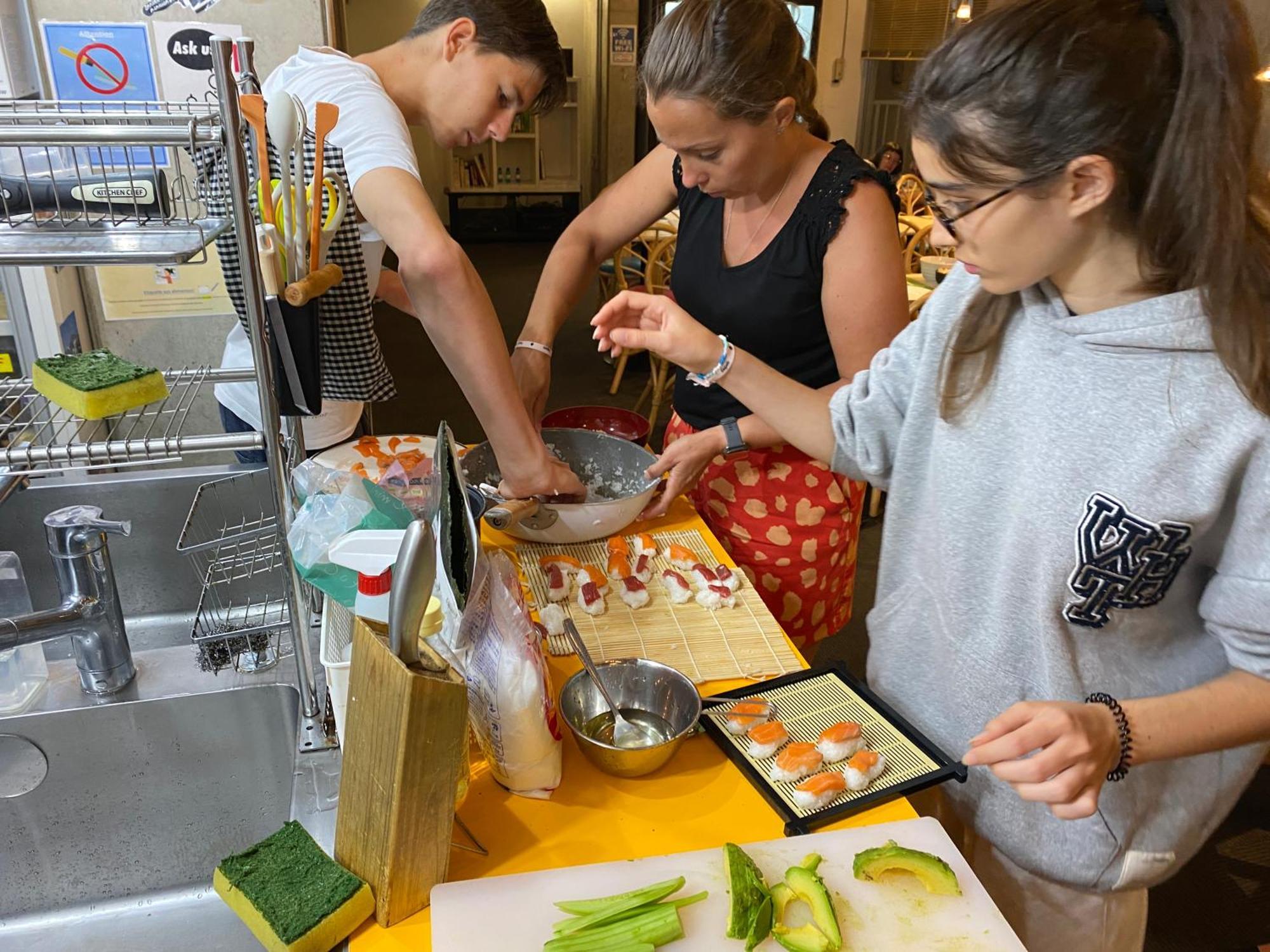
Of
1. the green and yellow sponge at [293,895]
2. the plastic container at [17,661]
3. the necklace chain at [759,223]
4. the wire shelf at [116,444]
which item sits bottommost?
the plastic container at [17,661]

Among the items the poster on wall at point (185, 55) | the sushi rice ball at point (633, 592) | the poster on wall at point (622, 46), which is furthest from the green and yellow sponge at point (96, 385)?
the poster on wall at point (622, 46)

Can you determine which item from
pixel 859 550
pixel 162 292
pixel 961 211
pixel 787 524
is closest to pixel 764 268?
pixel 787 524

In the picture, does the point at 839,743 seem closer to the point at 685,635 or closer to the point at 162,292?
the point at 685,635

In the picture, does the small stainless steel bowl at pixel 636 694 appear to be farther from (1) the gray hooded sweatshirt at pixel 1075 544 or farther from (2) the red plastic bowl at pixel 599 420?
(2) the red plastic bowl at pixel 599 420

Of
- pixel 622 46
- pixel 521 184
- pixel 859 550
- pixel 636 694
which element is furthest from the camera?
pixel 521 184

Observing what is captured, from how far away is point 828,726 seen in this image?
107 centimetres

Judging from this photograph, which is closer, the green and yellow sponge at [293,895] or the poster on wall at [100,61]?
the green and yellow sponge at [293,895]

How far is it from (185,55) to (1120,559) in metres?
2.33

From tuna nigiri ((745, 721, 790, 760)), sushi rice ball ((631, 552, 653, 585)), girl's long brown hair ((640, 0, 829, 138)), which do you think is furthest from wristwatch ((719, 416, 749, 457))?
tuna nigiri ((745, 721, 790, 760))

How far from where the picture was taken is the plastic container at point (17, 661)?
3.81 feet

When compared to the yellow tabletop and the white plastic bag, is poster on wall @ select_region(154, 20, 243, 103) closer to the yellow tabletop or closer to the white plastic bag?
the white plastic bag

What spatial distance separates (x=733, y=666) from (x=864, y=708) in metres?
0.18

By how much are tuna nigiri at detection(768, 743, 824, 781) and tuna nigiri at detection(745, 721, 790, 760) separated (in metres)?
0.02

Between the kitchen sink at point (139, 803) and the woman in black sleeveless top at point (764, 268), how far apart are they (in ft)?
2.36
